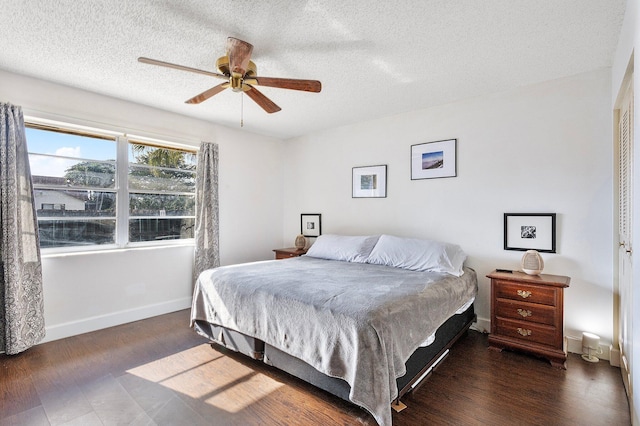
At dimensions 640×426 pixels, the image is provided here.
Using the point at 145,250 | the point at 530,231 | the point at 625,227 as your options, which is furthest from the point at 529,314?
the point at 145,250

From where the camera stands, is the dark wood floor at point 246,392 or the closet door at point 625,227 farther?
the closet door at point 625,227

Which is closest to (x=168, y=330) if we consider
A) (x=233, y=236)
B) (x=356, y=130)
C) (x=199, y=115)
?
(x=233, y=236)

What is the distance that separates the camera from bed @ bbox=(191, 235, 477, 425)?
1.74m

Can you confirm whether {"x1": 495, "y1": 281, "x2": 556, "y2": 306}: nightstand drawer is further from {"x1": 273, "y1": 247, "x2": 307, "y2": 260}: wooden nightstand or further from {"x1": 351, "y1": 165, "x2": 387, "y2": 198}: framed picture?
{"x1": 273, "y1": 247, "x2": 307, "y2": 260}: wooden nightstand

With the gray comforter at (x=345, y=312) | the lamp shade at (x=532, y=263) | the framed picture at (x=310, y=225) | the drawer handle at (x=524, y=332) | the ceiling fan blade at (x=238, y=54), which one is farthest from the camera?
the framed picture at (x=310, y=225)

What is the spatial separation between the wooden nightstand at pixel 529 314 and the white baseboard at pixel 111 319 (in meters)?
3.64

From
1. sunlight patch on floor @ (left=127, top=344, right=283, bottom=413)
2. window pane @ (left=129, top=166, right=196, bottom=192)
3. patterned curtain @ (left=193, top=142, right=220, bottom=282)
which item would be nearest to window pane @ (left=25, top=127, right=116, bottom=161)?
window pane @ (left=129, top=166, right=196, bottom=192)

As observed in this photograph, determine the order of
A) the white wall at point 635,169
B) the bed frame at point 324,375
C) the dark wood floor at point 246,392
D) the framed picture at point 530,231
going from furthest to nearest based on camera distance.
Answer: the framed picture at point 530,231, the bed frame at point 324,375, the dark wood floor at point 246,392, the white wall at point 635,169

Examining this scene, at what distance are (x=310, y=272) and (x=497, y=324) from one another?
1.78 m

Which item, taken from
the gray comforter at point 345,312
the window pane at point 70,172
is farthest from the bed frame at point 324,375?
the window pane at point 70,172

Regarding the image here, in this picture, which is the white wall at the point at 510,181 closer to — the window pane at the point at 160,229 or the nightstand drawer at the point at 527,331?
the nightstand drawer at the point at 527,331

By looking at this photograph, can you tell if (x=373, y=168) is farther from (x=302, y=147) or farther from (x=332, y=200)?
(x=302, y=147)

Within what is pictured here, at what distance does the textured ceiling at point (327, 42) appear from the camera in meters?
1.92

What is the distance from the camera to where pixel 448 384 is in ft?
7.27
